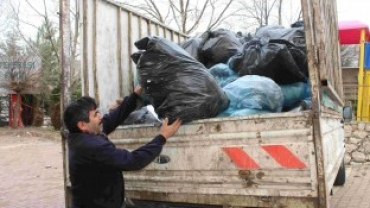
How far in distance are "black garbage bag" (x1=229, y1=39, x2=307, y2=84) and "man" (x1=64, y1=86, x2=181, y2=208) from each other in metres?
0.86

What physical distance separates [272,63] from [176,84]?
0.80m

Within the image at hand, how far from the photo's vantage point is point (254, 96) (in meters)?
2.55

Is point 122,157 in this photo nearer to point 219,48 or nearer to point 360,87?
point 219,48

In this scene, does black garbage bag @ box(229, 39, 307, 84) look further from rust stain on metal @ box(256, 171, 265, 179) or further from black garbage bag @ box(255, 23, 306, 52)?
rust stain on metal @ box(256, 171, 265, 179)

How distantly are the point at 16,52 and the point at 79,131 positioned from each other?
1881 cm

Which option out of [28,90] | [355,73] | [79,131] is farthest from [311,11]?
[28,90]

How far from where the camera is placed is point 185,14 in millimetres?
24766

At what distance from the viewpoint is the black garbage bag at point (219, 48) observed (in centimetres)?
367

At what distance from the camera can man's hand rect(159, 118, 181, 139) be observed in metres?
2.29

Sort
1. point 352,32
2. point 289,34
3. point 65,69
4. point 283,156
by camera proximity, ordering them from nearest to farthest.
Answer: point 283,156 < point 65,69 < point 289,34 < point 352,32

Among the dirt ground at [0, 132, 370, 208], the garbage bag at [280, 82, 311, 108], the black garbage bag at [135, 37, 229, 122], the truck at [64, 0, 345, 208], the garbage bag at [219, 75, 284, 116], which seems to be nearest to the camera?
the truck at [64, 0, 345, 208]

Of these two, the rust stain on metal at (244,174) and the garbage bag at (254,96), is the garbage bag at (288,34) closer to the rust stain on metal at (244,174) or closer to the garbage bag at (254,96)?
the garbage bag at (254,96)

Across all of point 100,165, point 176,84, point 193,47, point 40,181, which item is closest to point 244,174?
point 176,84

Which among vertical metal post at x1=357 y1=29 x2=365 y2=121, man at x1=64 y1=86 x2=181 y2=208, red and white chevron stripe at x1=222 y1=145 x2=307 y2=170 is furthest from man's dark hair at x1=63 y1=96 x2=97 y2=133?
vertical metal post at x1=357 y1=29 x2=365 y2=121
